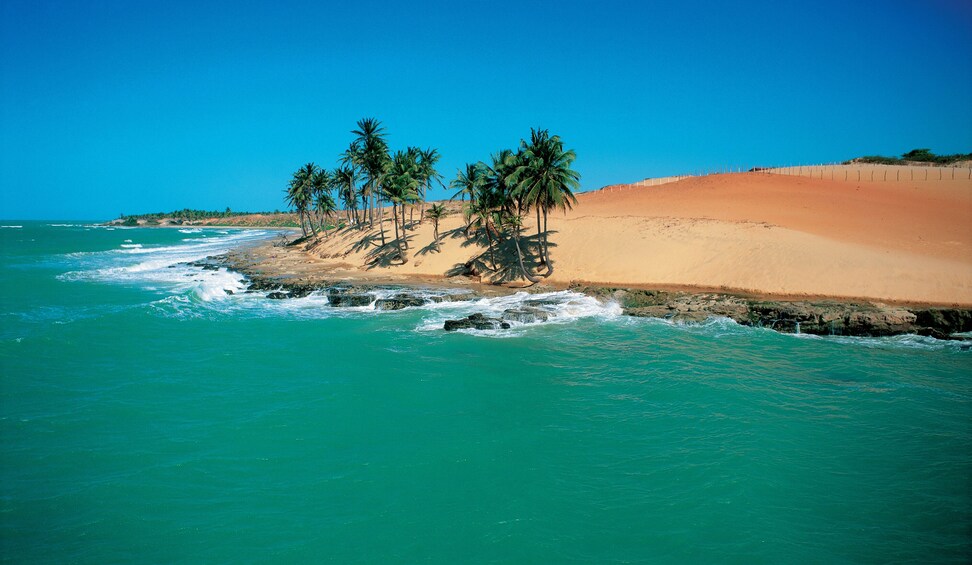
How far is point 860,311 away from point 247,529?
26.5 meters

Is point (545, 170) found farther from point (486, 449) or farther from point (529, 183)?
point (486, 449)

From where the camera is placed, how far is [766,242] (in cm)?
3406

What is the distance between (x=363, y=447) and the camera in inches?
515

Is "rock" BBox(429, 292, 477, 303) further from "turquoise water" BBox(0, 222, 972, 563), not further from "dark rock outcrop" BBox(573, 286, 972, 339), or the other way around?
"dark rock outcrop" BBox(573, 286, 972, 339)

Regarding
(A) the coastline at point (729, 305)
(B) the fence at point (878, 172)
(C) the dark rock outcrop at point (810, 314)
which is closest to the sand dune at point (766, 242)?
(A) the coastline at point (729, 305)

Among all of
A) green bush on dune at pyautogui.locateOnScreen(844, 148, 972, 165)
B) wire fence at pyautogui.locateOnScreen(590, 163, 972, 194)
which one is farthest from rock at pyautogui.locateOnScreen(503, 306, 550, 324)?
green bush on dune at pyautogui.locateOnScreen(844, 148, 972, 165)

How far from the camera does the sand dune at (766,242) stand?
92.6ft

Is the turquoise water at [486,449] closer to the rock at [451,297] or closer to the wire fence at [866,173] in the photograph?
the rock at [451,297]

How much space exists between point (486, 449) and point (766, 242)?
1155 inches

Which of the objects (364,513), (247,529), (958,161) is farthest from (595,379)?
(958,161)

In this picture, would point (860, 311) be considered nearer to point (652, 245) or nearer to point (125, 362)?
point (652, 245)

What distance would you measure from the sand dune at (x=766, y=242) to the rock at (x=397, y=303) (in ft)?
39.1

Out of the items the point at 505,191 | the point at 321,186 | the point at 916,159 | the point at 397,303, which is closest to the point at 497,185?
the point at 505,191

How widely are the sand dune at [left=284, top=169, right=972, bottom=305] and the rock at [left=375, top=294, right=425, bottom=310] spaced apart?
39.1ft
